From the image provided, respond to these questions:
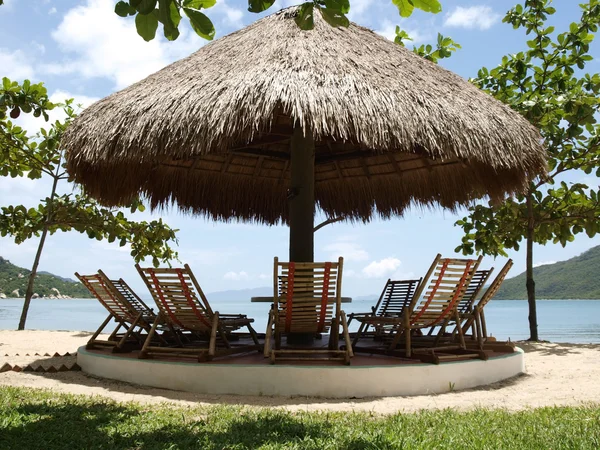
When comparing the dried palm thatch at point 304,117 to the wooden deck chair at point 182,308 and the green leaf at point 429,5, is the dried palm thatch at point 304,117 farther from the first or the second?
the green leaf at point 429,5

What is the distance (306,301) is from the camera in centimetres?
438

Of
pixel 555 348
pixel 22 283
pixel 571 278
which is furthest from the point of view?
pixel 571 278

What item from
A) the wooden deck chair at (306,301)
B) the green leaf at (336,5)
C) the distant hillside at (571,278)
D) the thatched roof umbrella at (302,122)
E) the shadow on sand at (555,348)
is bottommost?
the shadow on sand at (555,348)

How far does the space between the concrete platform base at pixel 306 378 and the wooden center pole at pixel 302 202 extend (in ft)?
4.09

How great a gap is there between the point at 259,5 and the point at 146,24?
41cm

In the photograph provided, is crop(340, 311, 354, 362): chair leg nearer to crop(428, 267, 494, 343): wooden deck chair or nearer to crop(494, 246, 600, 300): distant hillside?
crop(428, 267, 494, 343): wooden deck chair

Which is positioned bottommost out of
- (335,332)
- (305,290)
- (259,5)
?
(335,332)

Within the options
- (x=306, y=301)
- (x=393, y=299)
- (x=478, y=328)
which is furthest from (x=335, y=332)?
(x=393, y=299)

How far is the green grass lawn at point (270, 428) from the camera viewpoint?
274 cm

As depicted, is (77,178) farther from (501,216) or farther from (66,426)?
(501,216)

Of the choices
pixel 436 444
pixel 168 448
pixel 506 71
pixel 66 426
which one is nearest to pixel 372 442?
pixel 436 444

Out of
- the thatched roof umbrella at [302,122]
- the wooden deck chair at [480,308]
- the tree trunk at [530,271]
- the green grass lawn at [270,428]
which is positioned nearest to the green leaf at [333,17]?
the green grass lawn at [270,428]

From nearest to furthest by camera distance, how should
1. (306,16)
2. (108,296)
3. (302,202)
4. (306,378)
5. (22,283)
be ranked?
(306,16) < (306,378) < (108,296) < (302,202) < (22,283)

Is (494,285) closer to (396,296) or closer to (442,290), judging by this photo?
(442,290)
